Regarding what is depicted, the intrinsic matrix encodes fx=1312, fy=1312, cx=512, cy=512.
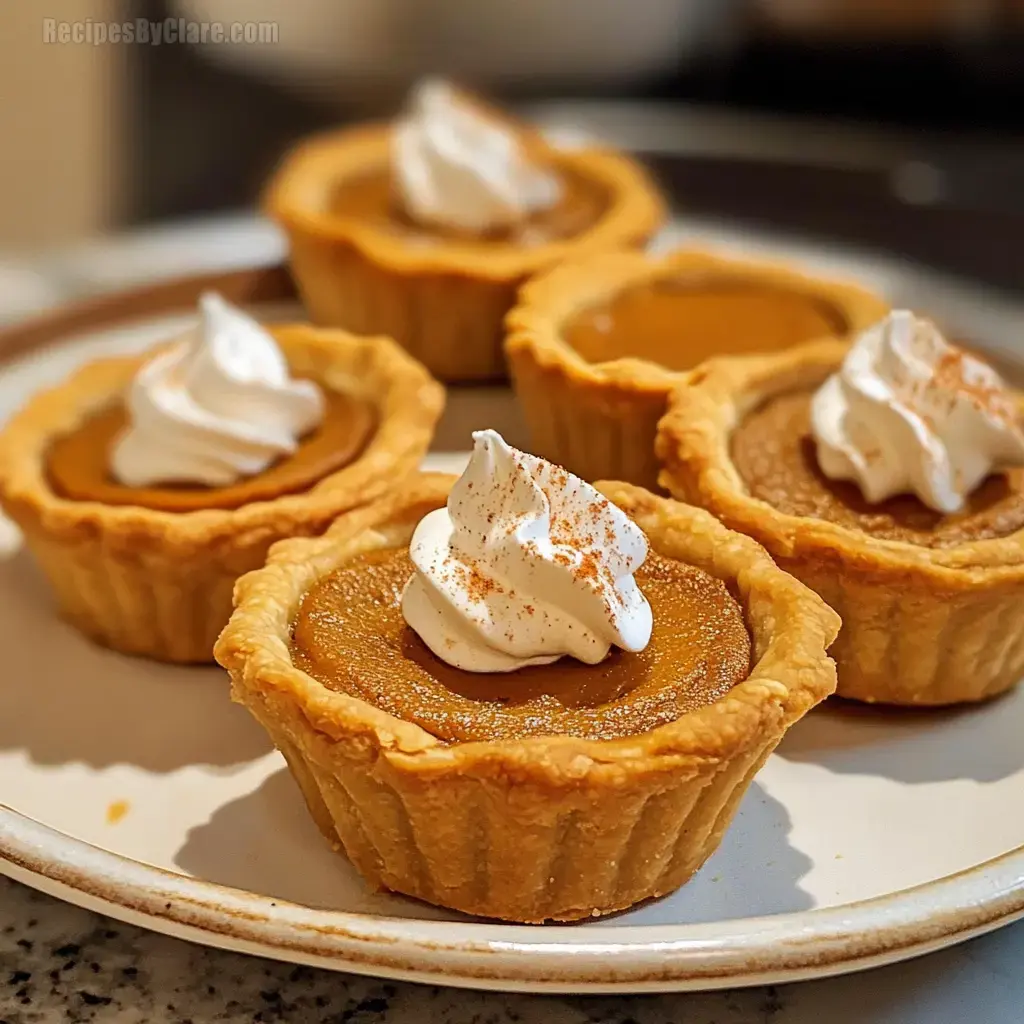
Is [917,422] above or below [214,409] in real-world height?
above

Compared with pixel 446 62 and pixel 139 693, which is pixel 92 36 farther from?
pixel 139 693

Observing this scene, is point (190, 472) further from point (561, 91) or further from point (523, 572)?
point (561, 91)

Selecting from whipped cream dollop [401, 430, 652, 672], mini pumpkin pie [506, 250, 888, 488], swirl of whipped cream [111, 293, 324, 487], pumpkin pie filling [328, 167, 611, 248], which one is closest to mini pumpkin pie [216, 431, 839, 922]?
whipped cream dollop [401, 430, 652, 672]

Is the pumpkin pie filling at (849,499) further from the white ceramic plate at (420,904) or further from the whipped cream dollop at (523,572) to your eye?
the whipped cream dollop at (523,572)

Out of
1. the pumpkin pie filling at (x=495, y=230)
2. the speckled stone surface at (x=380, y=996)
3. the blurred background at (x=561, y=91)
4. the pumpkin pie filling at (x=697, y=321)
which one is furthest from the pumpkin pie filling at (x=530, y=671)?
the blurred background at (x=561, y=91)

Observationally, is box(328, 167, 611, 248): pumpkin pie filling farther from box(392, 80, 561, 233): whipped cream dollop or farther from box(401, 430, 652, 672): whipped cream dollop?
box(401, 430, 652, 672): whipped cream dollop

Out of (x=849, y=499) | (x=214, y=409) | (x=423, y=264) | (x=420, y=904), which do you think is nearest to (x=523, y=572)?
(x=420, y=904)
